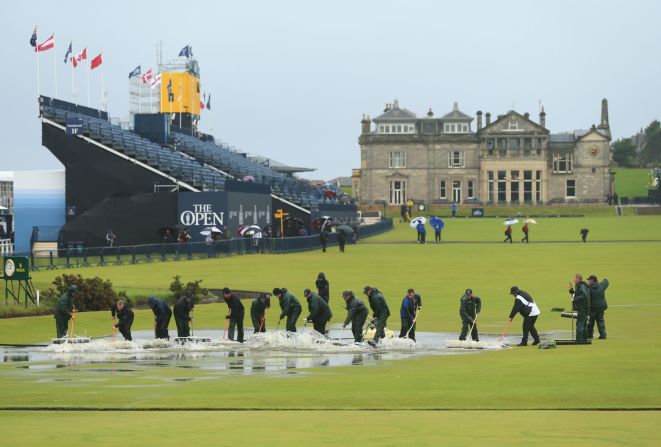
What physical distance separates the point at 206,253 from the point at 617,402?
5357 centimetres

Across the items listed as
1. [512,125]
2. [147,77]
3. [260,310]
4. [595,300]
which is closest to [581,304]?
[595,300]

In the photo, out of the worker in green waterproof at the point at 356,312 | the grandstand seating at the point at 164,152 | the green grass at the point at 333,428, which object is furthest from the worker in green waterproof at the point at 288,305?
the grandstand seating at the point at 164,152

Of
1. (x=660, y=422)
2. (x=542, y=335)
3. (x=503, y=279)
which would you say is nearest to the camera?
(x=660, y=422)

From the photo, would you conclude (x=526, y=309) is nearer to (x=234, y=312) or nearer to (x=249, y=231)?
(x=234, y=312)

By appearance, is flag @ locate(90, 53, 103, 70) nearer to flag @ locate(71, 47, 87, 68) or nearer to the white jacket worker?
flag @ locate(71, 47, 87, 68)

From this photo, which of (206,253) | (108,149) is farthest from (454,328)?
(108,149)

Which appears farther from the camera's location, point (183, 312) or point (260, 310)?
point (260, 310)

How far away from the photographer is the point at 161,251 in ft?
235

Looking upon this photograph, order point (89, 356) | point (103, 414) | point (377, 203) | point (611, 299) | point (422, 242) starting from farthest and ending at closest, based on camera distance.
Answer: point (377, 203) < point (422, 242) < point (611, 299) < point (89, 356) < point (103, 414)

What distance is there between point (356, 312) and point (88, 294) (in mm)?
15533

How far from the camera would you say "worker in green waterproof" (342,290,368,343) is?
1270 inches

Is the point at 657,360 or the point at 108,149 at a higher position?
the point at 108,149

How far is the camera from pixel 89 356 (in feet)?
104

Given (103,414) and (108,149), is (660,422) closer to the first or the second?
(103,414)
